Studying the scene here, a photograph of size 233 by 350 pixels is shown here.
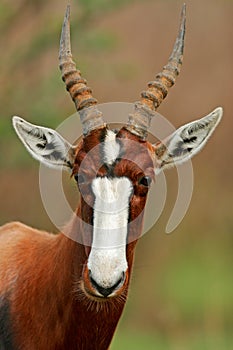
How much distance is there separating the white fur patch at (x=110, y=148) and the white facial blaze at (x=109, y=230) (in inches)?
6.2

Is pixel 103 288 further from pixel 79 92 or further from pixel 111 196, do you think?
pixel 79 92

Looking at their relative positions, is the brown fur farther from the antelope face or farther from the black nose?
the black nose

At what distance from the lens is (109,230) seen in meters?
8.91

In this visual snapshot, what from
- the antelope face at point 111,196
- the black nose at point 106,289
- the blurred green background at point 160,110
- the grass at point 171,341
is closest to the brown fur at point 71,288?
the antelope face at point 111,196

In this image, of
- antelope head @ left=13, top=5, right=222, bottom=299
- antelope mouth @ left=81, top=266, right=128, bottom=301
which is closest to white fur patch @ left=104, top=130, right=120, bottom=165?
antelope head @ left=13, top=5, right=222, bottom=299

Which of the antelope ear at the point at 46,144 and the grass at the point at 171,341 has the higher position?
the antelope ear at the point at 46,144

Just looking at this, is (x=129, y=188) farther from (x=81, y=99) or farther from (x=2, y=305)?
(x=2, y=305)

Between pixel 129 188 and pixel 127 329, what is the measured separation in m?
14.3

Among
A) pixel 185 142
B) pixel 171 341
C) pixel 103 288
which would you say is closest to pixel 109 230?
pixel 103 288

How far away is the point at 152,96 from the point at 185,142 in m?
0.48

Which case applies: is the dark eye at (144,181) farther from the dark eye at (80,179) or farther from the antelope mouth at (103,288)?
the antelope mouth at (103,288)

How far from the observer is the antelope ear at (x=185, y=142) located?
9.73 metres

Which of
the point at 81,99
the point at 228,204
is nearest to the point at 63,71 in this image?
the point at 81,99

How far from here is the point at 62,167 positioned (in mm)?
9688
